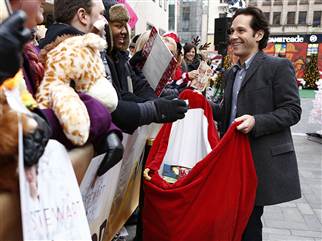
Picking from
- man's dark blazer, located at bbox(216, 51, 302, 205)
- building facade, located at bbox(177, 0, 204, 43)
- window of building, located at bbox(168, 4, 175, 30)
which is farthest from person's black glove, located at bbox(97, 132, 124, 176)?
building facade, located at bbox(177, 0, 204, 43)

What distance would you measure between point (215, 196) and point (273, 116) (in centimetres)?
61

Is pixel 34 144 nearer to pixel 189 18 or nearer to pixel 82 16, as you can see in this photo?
pixel 82 16

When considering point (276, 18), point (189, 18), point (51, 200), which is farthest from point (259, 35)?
point (276, 18)

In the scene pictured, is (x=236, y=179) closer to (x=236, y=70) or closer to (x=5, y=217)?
(x=236, y=70)

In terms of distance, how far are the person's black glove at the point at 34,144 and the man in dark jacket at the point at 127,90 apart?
A: 757 mm

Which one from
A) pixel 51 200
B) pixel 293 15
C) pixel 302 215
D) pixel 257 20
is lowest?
pixel 293 15

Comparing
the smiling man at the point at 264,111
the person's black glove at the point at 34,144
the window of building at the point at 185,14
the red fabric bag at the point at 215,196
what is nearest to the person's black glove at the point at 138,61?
the smiling man at the point at 264,111

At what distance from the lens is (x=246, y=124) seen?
7.51ft

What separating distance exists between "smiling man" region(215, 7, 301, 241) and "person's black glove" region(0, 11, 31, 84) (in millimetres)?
1647

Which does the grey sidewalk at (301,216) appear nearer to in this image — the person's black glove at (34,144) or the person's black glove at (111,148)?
the person's black glove at (111,148)

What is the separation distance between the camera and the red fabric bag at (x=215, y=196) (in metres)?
2.31

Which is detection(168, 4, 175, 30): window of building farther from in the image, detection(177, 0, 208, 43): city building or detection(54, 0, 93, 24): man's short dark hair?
detection(54, 0, 93, 24): man's short dark hair

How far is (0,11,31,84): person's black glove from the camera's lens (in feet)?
2.78

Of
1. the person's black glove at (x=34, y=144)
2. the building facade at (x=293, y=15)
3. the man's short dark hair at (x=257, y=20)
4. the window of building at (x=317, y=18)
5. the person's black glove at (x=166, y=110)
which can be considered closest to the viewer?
the person's black glove at (x=34, y=144)
